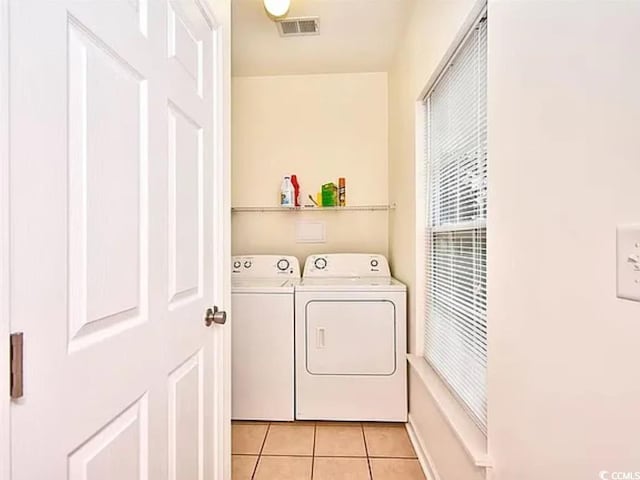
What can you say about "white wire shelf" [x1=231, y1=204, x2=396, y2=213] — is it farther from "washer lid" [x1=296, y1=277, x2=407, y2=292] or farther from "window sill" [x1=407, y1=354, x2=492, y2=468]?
"window sill" [x1=407, y1=354, x2=492, y2=468]

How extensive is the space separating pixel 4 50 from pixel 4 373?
434 millimetres

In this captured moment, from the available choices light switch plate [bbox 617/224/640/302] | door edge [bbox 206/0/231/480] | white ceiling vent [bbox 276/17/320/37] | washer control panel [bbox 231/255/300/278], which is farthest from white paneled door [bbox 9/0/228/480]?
washer control panel [bbox 231/255/300/278]

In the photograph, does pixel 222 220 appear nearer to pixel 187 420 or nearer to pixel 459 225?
pixel 187 420

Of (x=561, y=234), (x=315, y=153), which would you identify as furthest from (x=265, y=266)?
(x=561, y=234)

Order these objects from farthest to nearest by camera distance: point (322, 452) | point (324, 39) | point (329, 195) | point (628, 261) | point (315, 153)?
point (315, 153)
point (329, 195)
point (324, 39)
point (322, 452)
point (628, 261)

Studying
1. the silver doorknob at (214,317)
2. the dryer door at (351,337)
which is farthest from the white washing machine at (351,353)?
the silver doorknob at (214,317)

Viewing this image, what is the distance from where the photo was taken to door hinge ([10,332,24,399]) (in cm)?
54

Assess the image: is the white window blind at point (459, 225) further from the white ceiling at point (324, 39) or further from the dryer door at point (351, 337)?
the white ceiling at point (324, 39)

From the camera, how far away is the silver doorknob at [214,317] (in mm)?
1329

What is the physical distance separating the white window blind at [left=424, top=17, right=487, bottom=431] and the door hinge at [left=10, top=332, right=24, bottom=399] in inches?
50.4

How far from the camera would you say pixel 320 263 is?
2.91m

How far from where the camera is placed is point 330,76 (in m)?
3.13

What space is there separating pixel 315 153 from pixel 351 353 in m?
1.61

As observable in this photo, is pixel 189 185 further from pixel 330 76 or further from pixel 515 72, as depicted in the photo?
pixel 330 76
